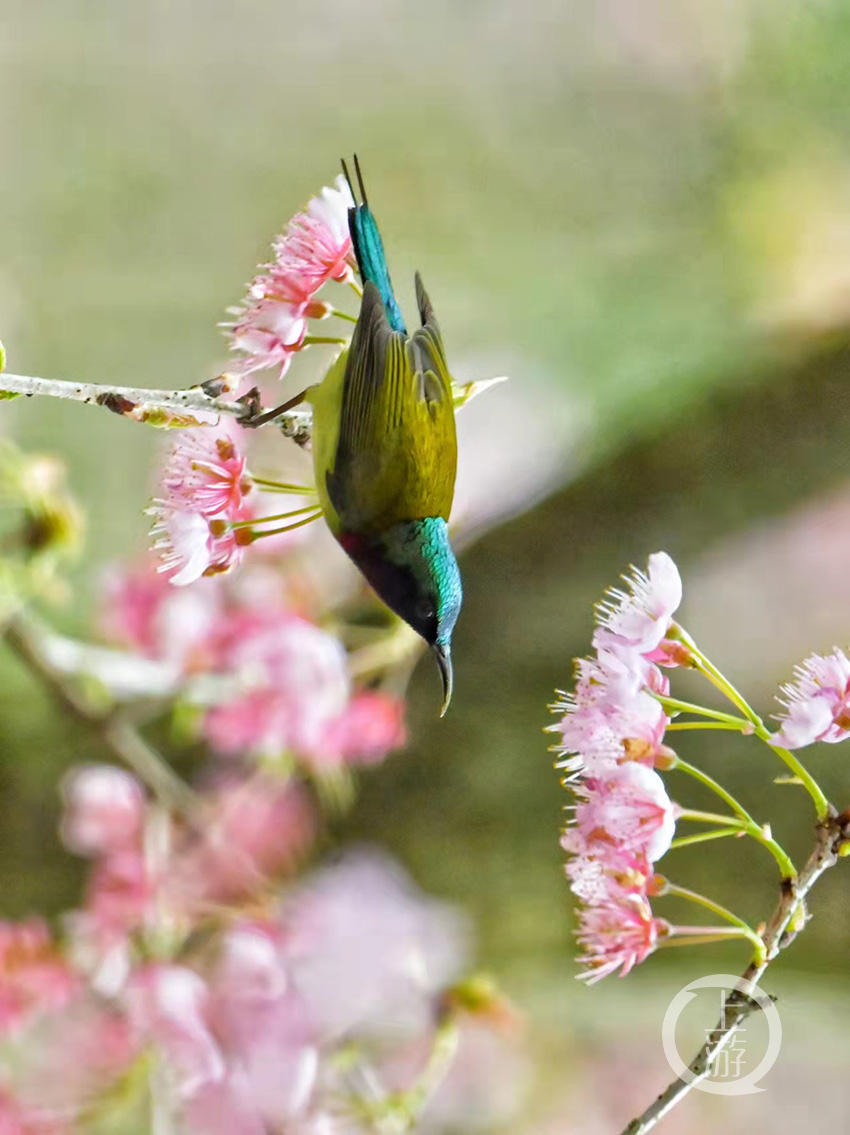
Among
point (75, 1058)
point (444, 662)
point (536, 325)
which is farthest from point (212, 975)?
point (536, 325)

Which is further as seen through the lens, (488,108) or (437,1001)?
(488,108)

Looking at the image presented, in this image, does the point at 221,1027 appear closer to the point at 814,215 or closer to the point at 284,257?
the point at 284,257

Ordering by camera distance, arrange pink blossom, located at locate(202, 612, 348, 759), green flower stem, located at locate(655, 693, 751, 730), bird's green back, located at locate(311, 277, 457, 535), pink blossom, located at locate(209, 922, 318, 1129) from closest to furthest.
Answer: green flower stem, located at locate(655, 693, 751, 730)
bird's green back, located at locate(311, 277, 457, 535)
pink blossom, located at locate(209, 922, 318, 1129)
pink blossom, located at locate(202, 612, 348, 759)

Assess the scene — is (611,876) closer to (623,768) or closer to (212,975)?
(623,768)

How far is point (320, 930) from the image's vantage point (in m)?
0.87

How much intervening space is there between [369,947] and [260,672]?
252 mm

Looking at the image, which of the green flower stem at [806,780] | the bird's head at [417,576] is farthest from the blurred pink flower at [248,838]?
the green flower stem at [806,780]

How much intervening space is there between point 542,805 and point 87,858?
0.48m

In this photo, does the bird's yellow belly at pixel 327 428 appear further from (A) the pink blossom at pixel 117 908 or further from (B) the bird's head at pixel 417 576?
(A) the pink blossom at pixel 117 908

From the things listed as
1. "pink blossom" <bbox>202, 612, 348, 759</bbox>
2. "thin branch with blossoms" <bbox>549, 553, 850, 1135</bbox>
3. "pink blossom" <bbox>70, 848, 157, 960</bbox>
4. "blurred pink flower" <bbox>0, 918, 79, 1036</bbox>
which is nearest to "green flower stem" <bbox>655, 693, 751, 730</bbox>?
"thin branch with blossoms" <bbox>549, 553, 850, 1135</bbox>

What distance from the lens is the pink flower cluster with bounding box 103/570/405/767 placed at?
0.86 m

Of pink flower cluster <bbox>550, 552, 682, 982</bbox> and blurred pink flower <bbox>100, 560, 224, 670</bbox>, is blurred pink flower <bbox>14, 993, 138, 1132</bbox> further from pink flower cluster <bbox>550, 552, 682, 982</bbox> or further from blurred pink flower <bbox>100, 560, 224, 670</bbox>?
pink flower cluster <bbox>550, 552, 682, 982</bbox>

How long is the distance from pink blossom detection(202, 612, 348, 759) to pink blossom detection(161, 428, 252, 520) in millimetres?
413

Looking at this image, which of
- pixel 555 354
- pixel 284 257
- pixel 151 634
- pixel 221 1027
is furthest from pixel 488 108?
pixel 221 1027
